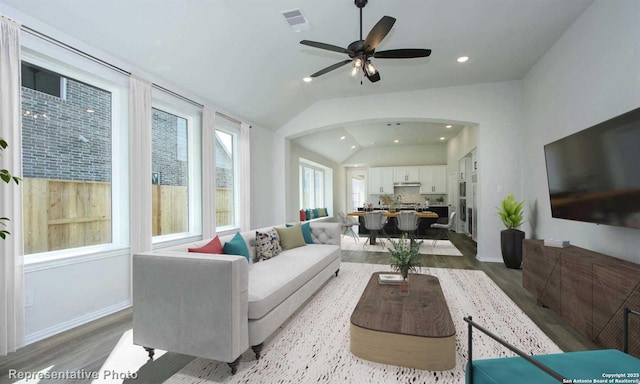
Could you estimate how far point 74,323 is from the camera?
2783 millimetres

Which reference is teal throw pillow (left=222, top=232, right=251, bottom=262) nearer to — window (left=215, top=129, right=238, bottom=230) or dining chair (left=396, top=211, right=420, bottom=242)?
window (left=215, top=129, right=238, bottom=230)

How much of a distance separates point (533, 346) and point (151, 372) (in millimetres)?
2916

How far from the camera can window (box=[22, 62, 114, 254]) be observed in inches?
105

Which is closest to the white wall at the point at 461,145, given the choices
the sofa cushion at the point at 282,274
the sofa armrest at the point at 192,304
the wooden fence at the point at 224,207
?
the sofa cushion at the point at 282,274

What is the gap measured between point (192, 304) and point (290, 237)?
6.80 feet

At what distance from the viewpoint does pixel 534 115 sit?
4.67 m

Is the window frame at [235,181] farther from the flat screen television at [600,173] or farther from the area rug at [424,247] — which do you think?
the flat screen television at [600,173]

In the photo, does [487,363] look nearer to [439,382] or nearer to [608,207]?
[439,382]

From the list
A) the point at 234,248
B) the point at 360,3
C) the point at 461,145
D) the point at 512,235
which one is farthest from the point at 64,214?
the point at 461,145

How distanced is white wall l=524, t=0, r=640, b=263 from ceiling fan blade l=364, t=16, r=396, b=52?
217 cm

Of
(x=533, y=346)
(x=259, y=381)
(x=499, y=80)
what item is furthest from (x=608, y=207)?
(x=499, y=80)

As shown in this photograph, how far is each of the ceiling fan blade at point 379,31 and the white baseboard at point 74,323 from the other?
379 cm

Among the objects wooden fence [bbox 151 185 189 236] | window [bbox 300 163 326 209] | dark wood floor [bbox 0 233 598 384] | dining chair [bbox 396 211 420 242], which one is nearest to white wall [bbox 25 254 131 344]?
dark wood floor [bbox 0 233 598 384]

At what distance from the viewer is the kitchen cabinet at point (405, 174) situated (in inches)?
430
